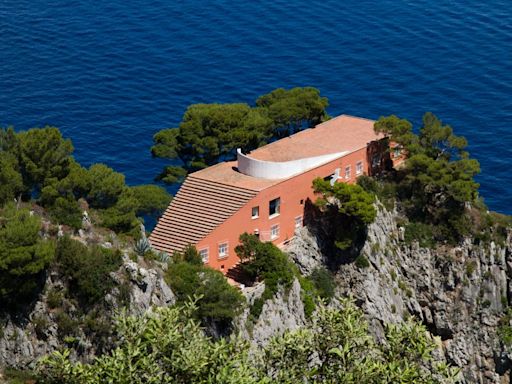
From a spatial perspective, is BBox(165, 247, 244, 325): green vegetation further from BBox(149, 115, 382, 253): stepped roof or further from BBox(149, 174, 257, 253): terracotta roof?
BBox(149, 115, 382, 253): stepped roof

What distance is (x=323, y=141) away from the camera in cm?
9200

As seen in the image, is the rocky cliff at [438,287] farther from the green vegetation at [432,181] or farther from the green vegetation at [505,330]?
the green vegetation at [432,181]

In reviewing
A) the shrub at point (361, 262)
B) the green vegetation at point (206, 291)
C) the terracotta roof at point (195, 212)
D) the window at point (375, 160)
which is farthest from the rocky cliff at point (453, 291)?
the green vegetation at point (206, 291)

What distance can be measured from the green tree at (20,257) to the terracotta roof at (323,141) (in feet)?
83.1

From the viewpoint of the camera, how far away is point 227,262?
80.5 meters

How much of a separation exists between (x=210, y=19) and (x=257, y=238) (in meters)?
72.2

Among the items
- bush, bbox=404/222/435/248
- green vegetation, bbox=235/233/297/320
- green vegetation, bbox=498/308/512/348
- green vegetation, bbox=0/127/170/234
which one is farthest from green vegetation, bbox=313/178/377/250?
green vegetation, bbox=498/308/512/348

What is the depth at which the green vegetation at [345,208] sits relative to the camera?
84.7 m

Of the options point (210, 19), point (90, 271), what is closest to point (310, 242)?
point (90, 271)

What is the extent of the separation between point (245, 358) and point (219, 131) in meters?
39.3

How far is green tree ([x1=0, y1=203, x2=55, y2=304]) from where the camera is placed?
2566 inches

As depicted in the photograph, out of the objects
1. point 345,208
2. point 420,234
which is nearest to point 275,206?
point 345,208

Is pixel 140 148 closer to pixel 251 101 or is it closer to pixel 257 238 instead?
pixel 251 101

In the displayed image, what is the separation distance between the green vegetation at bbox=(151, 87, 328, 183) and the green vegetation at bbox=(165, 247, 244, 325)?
54.3 feet
